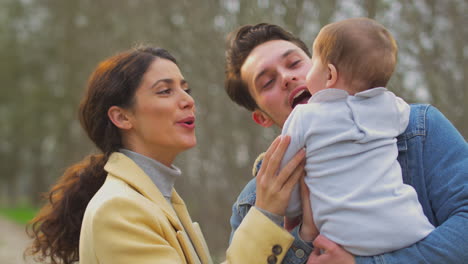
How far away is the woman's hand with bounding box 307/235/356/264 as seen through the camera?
205 cm

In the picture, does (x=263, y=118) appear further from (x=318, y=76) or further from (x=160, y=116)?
(x=318, y=76)

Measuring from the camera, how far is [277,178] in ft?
7.43

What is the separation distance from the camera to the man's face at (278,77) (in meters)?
2.82

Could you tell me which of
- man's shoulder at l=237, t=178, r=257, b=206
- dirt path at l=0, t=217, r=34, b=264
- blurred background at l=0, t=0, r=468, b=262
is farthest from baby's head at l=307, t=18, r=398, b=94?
dirt path at l=0, t=217, r=34, b=264

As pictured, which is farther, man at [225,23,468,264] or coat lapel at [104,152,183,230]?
coat lapel at [104,152,183,230]

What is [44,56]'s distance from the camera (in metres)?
21.2

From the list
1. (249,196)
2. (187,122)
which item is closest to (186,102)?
(187,122)

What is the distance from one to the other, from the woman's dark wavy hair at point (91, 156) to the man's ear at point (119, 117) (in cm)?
3

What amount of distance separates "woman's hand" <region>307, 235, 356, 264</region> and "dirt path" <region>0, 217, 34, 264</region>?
32.0ft

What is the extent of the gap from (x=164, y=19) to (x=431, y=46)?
13.3 feet

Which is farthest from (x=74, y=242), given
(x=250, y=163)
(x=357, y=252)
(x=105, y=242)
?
(x=250, y=163)

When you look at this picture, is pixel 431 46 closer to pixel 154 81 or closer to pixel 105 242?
pixel 154 81

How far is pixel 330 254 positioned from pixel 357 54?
0.77m

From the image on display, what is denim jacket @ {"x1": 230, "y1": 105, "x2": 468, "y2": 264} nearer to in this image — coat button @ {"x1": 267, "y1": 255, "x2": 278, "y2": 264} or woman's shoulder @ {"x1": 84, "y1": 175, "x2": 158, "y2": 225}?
coat button @ {"x1": 267, "y1": 255, "x2": 278, "y2": 264}
